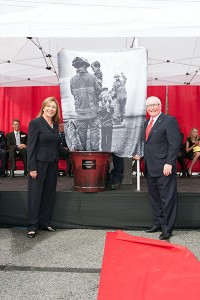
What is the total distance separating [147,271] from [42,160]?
1.66 metres

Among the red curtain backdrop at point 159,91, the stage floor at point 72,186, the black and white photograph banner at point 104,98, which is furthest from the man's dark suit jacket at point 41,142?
the red curtain backdrop at point 159,91

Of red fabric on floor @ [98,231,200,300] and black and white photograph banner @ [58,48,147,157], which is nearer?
red fabric on floor @ [98,231,200,300]

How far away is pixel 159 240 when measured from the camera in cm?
364

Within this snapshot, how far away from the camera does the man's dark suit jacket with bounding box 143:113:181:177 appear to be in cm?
358

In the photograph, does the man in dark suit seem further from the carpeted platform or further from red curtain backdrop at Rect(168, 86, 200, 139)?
red curtain backdrop at Rect(168, 86, 200, 139)

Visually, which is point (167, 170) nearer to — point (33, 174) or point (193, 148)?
point (33, 174)

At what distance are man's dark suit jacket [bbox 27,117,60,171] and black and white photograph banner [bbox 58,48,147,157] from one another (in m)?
0.42

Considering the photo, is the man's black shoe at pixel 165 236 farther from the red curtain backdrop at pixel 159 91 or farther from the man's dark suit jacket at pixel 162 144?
the red curtain backdrop at pixel 159 91

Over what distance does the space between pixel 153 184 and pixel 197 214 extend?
73cm

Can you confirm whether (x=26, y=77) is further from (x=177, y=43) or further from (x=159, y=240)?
(x=159, y=240)

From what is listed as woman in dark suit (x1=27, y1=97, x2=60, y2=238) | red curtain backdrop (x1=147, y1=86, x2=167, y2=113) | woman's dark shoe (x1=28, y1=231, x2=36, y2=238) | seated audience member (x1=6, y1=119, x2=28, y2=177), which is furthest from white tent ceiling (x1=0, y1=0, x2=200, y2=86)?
red curtain backdrop (x1=147, y1=86, x2=167, y2=113)

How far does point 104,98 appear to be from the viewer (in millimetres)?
4207

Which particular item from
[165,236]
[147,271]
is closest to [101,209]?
[165,236]

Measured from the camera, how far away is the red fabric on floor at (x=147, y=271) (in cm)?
224
